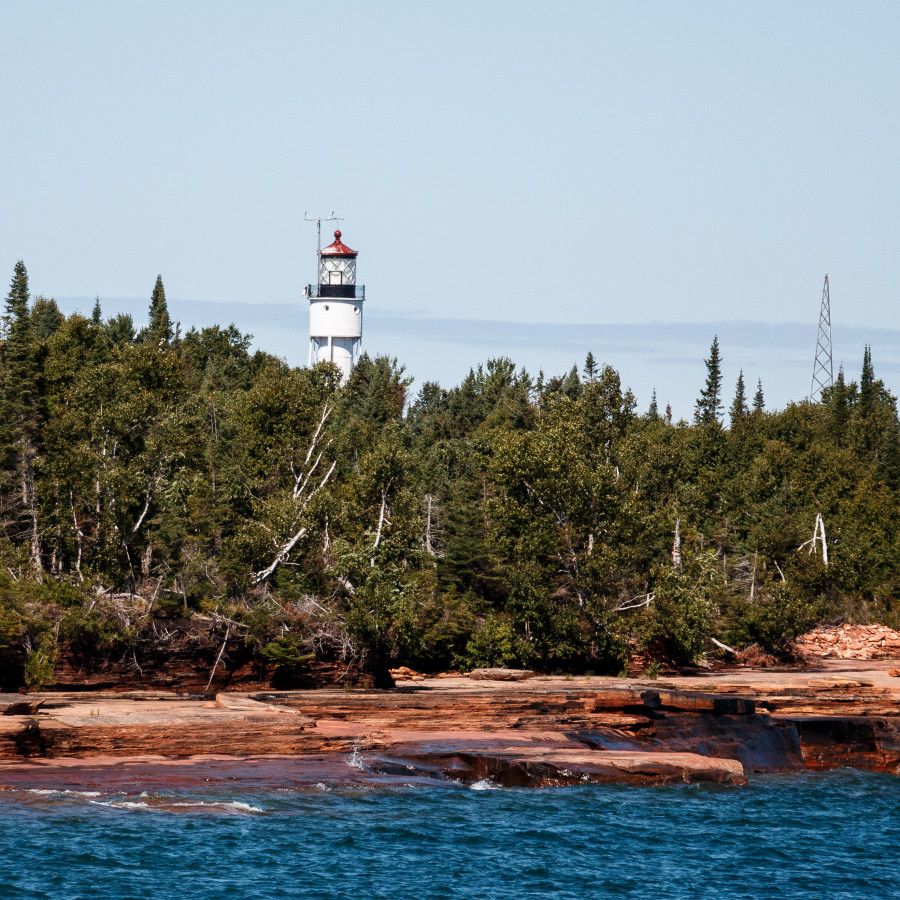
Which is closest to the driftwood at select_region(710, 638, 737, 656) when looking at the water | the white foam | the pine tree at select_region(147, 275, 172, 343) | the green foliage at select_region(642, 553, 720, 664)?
the green foliage at select_region(642, 553, 720, 664)

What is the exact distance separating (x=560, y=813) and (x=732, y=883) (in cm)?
590

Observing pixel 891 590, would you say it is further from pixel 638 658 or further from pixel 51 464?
pixel 51 464

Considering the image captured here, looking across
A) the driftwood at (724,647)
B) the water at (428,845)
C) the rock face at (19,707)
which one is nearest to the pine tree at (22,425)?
the rock face at (19,707)

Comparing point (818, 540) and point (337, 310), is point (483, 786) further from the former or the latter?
point (337, 310)

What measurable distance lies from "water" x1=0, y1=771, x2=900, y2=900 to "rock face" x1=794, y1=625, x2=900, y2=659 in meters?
33.1

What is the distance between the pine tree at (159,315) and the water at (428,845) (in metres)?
85.7

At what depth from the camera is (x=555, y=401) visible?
6175 cm

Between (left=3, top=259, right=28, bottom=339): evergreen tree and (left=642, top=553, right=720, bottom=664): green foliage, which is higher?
(left=3, top=259, right=28, bottom=339): evergreen tree

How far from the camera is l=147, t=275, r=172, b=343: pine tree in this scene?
115 metres

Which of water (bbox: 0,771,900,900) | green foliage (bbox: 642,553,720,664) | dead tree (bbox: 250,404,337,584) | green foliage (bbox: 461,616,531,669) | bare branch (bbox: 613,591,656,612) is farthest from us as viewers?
bare branch (bbox: 613,591,656,612)

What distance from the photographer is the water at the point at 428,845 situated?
86.8ft

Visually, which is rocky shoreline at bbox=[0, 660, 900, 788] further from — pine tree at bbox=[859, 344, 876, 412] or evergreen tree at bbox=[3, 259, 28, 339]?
pine tree at bbox=[859, 344, 876, 412]

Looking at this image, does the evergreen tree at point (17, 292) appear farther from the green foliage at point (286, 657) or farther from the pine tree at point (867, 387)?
the pine tree at point (867, 387)

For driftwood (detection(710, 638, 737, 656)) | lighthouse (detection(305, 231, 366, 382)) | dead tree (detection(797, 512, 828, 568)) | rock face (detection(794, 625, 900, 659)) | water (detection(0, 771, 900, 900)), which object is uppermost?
lighthouse (detection(305, 231, 366, 382))
